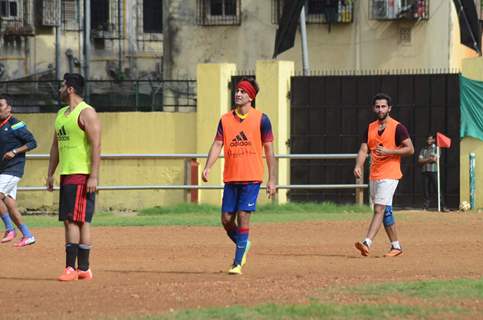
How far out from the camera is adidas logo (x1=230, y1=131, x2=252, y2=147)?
13.2 metres

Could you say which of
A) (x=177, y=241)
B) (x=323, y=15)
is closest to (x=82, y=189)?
(x=177, y=241)

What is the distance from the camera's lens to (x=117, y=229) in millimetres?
20203

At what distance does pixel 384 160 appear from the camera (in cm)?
1517

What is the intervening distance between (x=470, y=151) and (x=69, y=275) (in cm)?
1630

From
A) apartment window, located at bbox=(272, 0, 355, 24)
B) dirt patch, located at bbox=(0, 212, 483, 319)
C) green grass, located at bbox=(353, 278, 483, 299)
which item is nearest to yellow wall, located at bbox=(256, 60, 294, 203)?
dirt patch, located at bbox=(0, 212, 483, 319)

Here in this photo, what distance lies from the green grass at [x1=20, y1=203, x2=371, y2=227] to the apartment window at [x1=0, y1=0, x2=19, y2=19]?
76.3 ft

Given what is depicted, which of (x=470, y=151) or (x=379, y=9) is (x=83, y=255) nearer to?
(x=470, y=151)

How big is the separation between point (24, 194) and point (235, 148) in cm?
1803

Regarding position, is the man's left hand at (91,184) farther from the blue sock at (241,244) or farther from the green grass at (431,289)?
the green grass at (431,289)

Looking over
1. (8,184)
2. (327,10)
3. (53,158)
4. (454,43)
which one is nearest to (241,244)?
(53,158)

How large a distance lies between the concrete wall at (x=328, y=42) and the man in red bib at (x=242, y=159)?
81.2 feet

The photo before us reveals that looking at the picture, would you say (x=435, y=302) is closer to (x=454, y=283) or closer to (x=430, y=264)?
(x=454, y=283)

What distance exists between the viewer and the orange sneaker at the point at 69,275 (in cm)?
1256

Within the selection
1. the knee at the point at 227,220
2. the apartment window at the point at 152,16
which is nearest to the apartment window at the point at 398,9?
the apartment window at the point at 152,16
